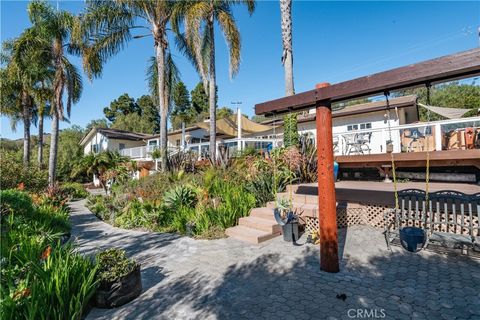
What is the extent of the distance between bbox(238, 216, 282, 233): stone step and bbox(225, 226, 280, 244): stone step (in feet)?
0.38

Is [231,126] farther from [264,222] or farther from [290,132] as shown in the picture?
[264,222]

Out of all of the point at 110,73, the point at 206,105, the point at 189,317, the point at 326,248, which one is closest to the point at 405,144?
the point at 326,248

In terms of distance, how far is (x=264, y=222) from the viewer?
6828 mm

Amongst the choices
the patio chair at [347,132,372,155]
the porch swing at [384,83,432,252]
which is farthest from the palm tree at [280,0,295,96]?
the porch swing at [384,83,432,252]

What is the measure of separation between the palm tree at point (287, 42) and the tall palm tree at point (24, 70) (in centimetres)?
1406

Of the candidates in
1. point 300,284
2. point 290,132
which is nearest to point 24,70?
point 290,132

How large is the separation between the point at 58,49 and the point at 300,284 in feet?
61.1

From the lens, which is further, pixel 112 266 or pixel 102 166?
pixel 102 166

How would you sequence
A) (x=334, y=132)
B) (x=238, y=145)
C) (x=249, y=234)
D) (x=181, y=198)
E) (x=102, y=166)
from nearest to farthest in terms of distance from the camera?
(x=249, y=234) → (x=181, y=198) → (x=334, y=132) → (x=238, y=145) → (x=102, y=166)

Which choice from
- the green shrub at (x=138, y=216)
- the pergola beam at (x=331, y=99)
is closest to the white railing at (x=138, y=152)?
the green shrub at (x=138, y=216)

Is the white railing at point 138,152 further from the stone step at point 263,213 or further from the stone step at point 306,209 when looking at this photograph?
the stone step at point 306,209

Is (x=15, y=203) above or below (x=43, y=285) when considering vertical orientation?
above

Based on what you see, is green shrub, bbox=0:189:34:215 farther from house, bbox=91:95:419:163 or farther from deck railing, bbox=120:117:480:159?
deck railing, bbox=120:117:480:159

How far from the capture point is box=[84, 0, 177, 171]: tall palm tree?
544 inches
